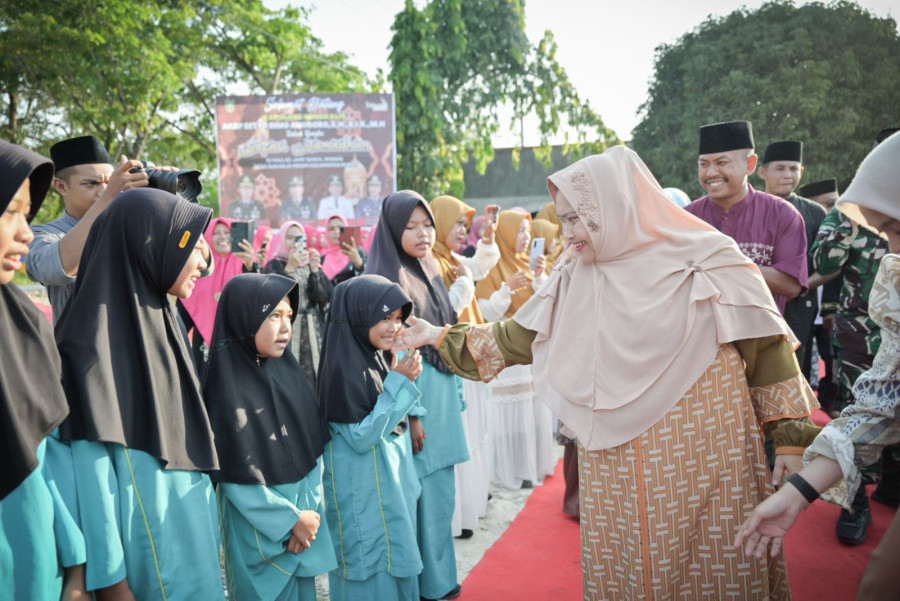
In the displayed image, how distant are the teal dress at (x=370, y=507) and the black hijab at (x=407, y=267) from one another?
2.42 ft

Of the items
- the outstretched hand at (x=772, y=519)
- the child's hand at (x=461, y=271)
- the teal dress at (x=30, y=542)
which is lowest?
the outstretched hand at (x=772, y=519)

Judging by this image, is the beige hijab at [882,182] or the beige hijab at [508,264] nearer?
→ the beige hijab at [882,182]

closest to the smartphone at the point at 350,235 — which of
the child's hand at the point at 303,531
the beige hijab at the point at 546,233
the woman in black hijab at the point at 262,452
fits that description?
the beige hijab at the point at 546,233

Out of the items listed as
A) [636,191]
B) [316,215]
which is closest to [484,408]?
[636,191]

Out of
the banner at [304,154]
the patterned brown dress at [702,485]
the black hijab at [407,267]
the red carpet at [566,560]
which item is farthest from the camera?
the banner at [304,154]

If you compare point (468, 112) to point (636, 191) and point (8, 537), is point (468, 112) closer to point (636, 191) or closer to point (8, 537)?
point (636, 191)

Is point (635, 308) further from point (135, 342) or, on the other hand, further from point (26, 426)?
point (26, 426)

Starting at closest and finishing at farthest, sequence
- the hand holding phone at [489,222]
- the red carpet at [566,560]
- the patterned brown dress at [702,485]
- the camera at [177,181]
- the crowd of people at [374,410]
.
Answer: the crowd of people at [374,410], the patterned brown dress at [702,485], the camera at [177,181], the red carpet at [566,560], the hand holding phone at [489,222]

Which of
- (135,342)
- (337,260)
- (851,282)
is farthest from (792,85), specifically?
(135,342)

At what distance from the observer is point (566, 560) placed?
359 cm

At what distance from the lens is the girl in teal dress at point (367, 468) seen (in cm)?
254

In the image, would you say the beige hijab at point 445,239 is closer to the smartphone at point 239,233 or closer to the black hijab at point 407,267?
the black hijab at point 407,267

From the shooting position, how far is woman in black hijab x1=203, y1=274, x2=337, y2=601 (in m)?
2.17

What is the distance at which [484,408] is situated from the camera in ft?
14.6
